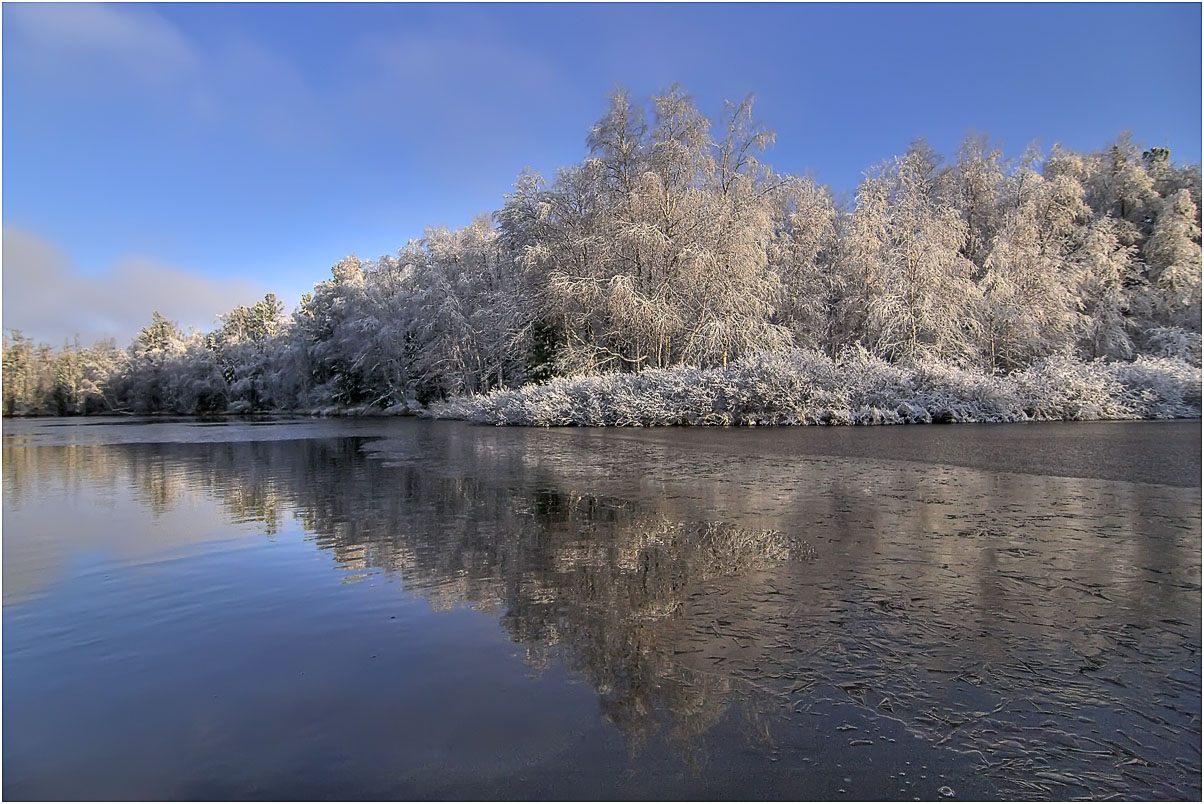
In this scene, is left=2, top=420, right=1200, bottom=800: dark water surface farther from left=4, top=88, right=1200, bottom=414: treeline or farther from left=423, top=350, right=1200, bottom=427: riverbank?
left=4, top=88, right=1200, bottom=414: treeline

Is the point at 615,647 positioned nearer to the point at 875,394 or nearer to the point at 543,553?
the point at 543,553

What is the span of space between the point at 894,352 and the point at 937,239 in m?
5.87

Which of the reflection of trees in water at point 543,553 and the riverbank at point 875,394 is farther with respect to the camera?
the riverbank at point 875,394

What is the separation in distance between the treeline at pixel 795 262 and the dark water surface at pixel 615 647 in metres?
19.1

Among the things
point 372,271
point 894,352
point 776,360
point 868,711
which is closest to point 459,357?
point 372,271

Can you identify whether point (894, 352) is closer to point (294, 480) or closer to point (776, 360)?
point (776, 360)

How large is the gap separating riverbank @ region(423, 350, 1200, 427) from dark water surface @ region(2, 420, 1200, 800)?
46.1 ft

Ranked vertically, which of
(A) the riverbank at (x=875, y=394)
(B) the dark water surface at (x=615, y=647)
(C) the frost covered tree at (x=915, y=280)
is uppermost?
(C) the frost covered tree at (x=915, y=280)

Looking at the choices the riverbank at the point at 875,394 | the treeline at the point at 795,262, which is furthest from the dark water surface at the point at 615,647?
the treeline at the point at 795,262

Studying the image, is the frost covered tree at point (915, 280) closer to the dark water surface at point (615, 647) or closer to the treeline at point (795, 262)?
the treeline at point (795, 262)

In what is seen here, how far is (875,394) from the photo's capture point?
888 inches

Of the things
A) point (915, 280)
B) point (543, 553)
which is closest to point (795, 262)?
point (915, 280)

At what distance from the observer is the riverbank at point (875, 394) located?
22172 mm

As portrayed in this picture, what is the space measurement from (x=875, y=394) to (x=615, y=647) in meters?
21.2
